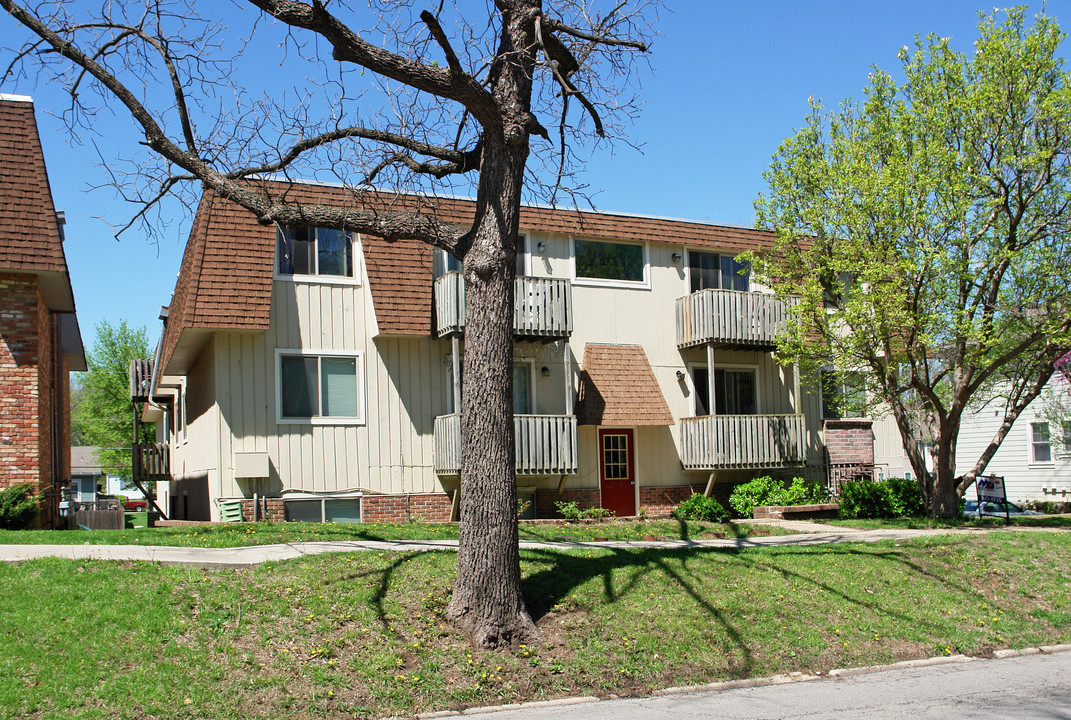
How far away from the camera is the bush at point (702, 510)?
1986cm

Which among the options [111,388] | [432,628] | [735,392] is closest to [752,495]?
[735,392]

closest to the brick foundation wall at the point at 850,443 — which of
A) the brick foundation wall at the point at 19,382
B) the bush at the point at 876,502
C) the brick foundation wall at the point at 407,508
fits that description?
the bush at the point at 876,502

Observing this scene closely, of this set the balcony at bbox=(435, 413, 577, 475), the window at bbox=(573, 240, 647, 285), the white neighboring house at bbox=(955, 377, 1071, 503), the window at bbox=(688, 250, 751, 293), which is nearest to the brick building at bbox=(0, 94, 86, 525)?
the balcony at bbox=(435, 413, 577, 475)

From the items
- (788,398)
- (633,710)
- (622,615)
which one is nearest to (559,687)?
(633,710)

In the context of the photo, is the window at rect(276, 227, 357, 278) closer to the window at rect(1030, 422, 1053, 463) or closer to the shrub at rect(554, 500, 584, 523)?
the shrub at rect(554, 500, 584, 523)

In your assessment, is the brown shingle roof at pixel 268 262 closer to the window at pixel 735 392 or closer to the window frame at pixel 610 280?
the window frame at pixel 610 280

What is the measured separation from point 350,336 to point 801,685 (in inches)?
485

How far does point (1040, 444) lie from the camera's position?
104 feet

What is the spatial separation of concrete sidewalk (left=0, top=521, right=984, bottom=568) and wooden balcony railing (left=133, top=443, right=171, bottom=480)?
12329 mm

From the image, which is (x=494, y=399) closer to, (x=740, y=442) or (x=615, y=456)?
(x=615, y=456)

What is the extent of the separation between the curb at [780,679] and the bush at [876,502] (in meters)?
9.27

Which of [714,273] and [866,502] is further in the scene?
[714,273]

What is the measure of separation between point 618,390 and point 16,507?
1212cm

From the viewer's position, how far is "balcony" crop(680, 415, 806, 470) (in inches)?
822
